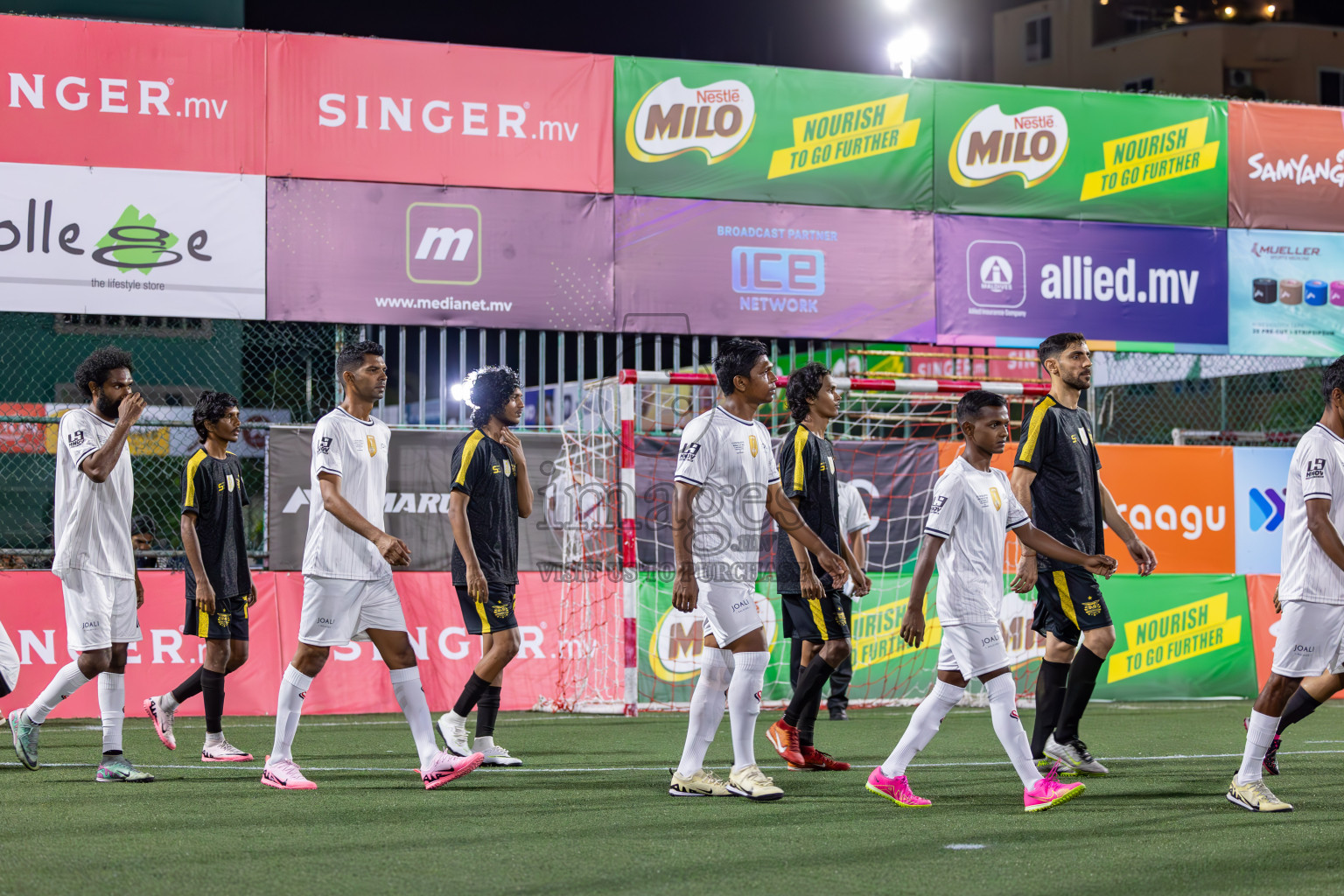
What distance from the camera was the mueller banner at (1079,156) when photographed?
14.5 metres

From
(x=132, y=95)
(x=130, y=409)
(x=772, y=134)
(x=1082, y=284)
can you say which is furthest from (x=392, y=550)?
(x=1082, y=284)

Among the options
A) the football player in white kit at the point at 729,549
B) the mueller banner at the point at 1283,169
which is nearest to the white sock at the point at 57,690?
the football player in white kit at the point at 729,549

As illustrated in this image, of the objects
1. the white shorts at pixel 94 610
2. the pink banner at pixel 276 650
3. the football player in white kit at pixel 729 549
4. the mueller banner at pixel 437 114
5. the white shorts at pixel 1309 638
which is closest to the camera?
the white shorts at pixel 1309 638

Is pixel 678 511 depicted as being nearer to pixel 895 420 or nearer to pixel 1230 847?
pixel 1230 847

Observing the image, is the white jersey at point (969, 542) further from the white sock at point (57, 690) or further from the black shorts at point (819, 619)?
the white sock at point (57, 690)

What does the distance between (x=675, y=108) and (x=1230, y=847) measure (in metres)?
9.75

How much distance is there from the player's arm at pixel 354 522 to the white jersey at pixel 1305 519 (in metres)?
3.84

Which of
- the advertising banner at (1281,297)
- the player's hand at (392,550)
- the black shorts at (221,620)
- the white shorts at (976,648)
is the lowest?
the black shorts at (221,620)

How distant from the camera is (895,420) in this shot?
48.9 feet

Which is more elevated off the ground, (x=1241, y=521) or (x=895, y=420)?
(x=895, y=420)

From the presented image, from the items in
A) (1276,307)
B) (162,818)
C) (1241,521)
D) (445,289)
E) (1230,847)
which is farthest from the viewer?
(1276,307)

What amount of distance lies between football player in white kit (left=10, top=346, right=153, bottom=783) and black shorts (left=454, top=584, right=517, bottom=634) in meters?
1.70

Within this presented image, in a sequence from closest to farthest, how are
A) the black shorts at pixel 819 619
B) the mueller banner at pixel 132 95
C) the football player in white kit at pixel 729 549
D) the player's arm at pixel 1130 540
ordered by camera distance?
the football player in white kit at pixel 729 549
the player's arm at pixel 1130 540
the black shorts at pixel 819 619
the mueller banner at pixel 132 95

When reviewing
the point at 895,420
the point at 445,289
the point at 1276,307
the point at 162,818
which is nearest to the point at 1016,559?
the point at 895,420
